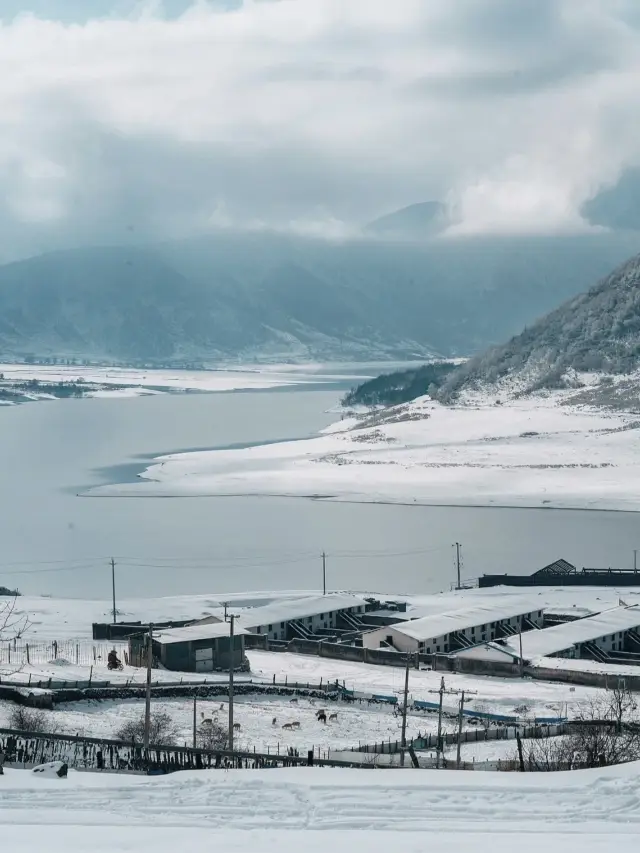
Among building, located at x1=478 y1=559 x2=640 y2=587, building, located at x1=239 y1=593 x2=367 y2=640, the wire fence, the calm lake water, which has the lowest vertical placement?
the wire fence

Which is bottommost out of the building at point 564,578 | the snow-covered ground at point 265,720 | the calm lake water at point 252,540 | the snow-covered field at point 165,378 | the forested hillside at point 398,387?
the snow-covered ground at point 265,720

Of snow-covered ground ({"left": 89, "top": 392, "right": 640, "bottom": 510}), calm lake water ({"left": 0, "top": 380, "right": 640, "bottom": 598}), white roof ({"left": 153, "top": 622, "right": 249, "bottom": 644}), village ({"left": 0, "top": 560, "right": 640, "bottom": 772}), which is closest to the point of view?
village ({"left": 0, "top": 560, "right": 640, "bottom": 772})

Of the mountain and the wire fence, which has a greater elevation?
the mountain

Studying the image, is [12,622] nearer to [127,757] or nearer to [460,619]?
[460,619]

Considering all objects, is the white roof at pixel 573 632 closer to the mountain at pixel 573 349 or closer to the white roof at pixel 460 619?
the white roof at pixel 460 619

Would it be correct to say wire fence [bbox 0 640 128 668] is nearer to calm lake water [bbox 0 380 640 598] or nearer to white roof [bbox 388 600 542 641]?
white roof [bbox 388 600 542 641]

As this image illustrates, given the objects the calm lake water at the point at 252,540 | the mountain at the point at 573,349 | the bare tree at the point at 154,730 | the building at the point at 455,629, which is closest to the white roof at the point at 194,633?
the building at the point at 455,629

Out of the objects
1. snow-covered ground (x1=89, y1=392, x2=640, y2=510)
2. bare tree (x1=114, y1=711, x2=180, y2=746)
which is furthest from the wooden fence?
snow-covered ground (x1=89, y1=392, x2=640, y2=510)
